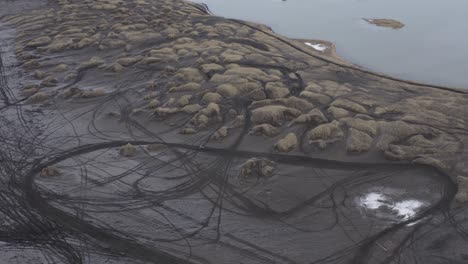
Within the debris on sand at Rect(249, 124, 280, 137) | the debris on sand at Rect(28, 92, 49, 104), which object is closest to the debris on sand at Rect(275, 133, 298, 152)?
the debris on sand at Rect(249, 124, 280, 137)

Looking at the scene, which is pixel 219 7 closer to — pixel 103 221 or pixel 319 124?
pixel 319 124

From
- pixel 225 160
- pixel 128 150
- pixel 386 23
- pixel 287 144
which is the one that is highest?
pixel 386 23

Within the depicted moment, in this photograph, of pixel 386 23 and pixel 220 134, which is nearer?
pixel 220 134

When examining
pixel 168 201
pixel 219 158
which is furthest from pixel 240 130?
pixel 168 201

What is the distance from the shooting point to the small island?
14.6 meters

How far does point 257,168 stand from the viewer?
767 centimetres

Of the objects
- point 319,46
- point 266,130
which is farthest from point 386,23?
point 266,130

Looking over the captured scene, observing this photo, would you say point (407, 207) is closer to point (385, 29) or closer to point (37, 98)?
point (37, 98)

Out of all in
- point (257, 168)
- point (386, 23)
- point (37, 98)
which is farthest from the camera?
point (386, 23)

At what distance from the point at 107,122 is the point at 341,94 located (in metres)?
4.79

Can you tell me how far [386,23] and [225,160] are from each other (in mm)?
9161

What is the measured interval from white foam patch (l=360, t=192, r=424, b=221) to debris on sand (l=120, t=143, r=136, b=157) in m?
3.94

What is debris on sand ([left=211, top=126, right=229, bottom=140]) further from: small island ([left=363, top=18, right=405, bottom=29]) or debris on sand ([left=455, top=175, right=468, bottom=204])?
small island ([left=363, top=18, right=405, bottom=29])

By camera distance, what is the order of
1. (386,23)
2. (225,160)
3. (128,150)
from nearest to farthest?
1. (225,160)
2. (128,150)
3. (386,23)
